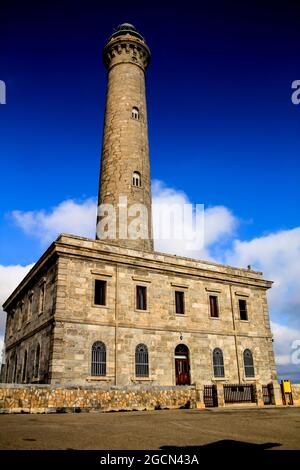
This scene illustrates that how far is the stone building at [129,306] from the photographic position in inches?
699

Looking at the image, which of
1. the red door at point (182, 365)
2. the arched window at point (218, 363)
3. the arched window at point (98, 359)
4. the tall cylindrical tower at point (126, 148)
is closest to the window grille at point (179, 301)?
the red door at point (182, 365)

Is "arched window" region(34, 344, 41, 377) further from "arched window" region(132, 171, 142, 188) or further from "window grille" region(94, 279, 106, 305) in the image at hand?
"arched window" region(132, 171, 142, 188)

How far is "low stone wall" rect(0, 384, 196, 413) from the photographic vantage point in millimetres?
12812

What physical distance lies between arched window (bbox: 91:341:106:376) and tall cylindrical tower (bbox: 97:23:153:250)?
6400 millimetres

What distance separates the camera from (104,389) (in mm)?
14180

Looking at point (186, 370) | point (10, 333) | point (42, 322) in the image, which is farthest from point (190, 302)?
point (10, 333)

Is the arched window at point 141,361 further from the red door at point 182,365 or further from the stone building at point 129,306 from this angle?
the red door at point 182,365

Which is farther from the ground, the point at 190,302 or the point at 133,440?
the point at 190,302

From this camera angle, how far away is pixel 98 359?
17.7 metres

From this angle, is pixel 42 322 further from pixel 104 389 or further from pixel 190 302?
pixel 190 302

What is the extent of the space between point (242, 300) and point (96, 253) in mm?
10311

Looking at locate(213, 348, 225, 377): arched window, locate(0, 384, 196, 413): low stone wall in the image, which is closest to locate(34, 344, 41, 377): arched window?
locate(0, 384, 196, 413): low stone wall
